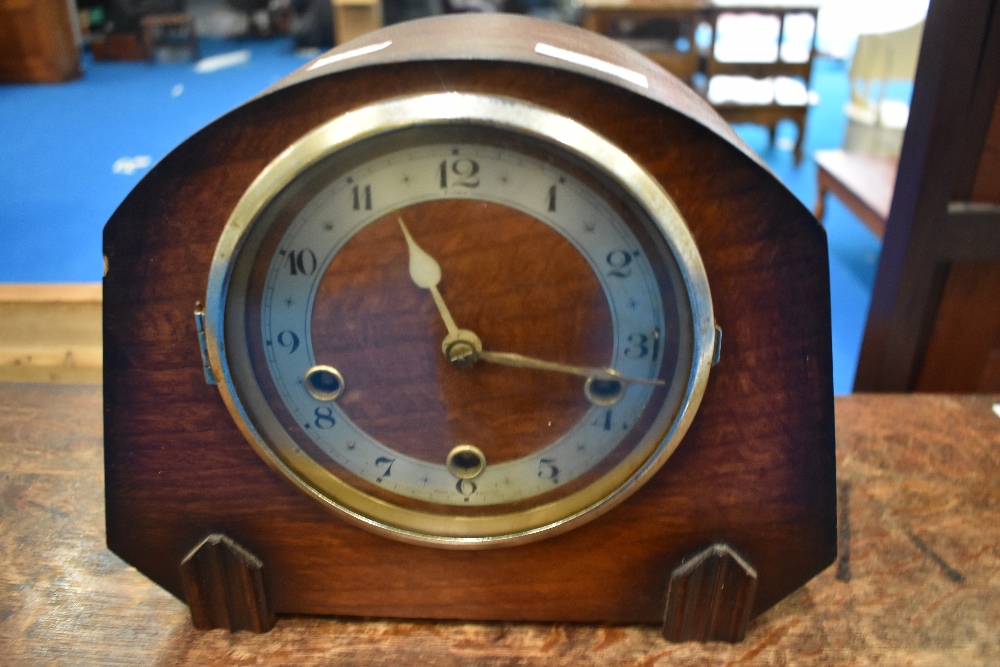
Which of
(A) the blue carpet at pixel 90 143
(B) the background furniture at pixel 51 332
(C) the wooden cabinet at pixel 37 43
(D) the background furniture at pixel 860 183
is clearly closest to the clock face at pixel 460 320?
(A) the blue carpet at pixel 90 143

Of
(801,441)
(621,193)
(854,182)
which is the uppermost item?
(621,193)

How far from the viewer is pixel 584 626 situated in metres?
0.90

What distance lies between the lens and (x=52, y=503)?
1053mm

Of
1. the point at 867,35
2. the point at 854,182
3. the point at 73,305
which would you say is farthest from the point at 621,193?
the point at 867,35

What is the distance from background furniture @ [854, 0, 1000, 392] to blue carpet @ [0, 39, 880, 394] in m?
0.52

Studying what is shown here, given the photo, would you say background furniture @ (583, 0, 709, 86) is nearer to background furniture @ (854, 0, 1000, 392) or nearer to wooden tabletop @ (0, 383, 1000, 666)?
background furniture @ (854, 0, 1000, 392)

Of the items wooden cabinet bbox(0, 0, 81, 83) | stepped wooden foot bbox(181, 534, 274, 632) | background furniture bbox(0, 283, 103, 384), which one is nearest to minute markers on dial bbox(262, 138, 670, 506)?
stepped wooden foot bbox(181, 534, 274, 632)

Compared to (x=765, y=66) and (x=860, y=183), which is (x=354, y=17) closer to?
(x=860, y=183)

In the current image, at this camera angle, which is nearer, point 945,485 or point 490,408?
point 490,408

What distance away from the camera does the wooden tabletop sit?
2.78ft

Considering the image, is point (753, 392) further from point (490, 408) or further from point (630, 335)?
point (490, 408)

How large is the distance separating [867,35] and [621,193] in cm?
238

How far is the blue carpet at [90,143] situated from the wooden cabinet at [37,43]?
31 millimetres

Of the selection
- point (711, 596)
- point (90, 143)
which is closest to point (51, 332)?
point (90, 143)
